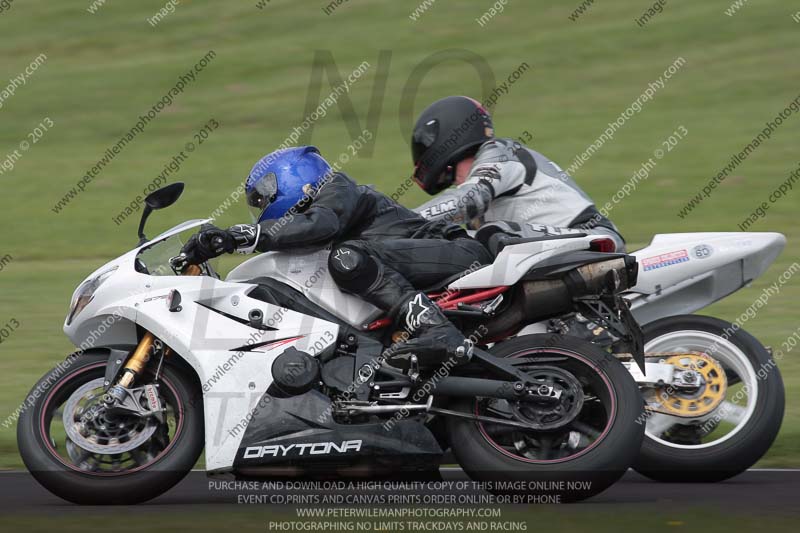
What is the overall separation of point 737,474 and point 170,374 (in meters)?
2.73

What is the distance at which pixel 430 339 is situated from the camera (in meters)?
5.55

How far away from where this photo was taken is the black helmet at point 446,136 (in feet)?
22.3

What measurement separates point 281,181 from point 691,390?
2.18 m

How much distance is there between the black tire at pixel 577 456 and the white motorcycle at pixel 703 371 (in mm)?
583

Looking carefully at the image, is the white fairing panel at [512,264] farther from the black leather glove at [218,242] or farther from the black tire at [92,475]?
the black tire at [92,475]

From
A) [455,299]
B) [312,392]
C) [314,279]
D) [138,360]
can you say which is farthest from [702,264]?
[138,360]

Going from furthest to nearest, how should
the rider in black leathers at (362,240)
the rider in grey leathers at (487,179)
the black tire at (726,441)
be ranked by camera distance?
the rider in grey leathers at (487,179), the black tire at (726,441), the rider in black leathers at (362,240)

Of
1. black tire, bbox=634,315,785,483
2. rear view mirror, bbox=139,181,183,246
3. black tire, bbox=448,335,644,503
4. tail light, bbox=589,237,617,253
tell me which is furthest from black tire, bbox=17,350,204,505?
black tire, bbox=634,315,785,483

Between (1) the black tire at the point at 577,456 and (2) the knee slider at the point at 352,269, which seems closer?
(1) the black tire at the point at 577,456

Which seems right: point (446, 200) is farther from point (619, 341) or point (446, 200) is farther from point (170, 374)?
point (170, 374)

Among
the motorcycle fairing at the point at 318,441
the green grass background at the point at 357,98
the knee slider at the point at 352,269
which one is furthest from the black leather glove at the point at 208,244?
the green grass background at the point at 357,98

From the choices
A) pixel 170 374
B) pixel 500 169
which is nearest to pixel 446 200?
pixel 500 169

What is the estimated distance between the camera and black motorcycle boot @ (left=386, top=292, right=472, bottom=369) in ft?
18.2

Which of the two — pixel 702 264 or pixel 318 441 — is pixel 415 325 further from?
pixel 702 264
